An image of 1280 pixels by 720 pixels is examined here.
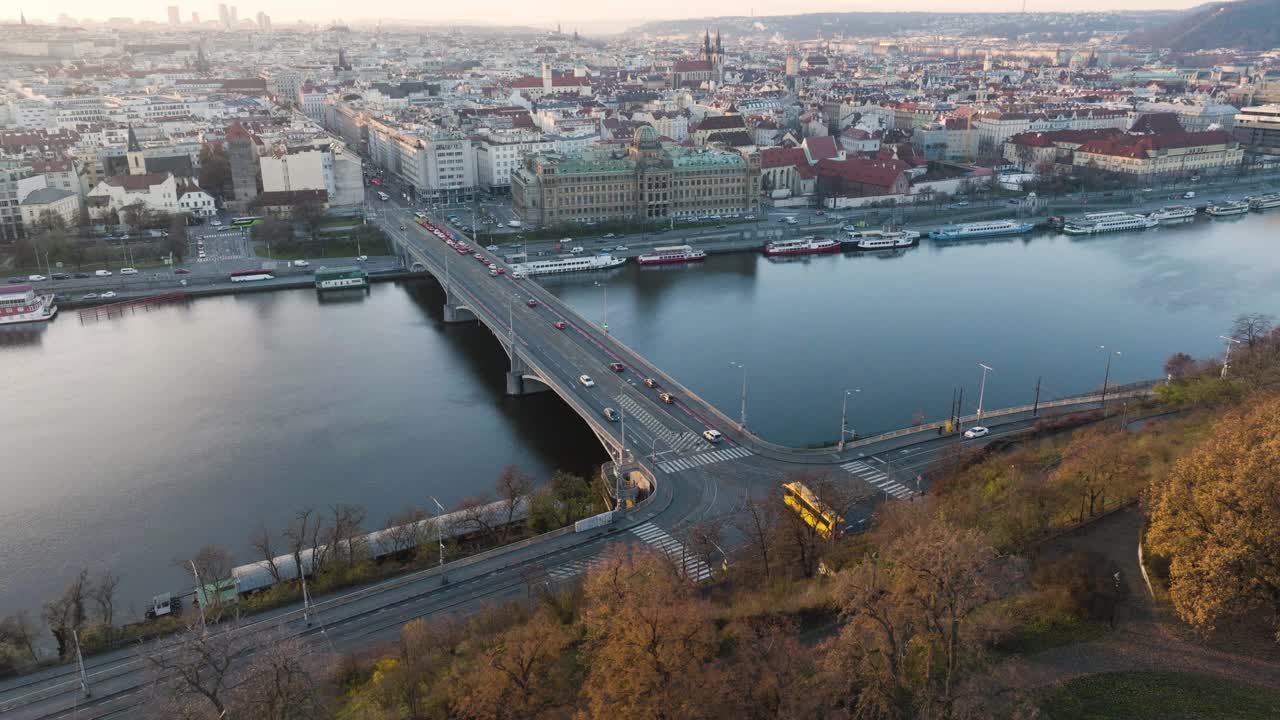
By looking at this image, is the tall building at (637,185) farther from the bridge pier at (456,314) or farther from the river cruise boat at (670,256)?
the bridge pier at (456,314)

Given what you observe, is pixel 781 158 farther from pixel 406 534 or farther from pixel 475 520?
pixel 406 534

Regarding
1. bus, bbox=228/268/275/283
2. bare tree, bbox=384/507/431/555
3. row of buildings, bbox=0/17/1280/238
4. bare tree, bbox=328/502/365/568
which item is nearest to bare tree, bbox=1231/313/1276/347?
bare tree, bbox=384/507/431/555

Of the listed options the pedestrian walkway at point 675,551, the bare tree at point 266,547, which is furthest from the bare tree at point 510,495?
the bare tree at point 266,547

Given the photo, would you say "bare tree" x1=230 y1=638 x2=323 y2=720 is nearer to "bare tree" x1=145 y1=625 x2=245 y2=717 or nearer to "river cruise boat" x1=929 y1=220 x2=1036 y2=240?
"bare tree" x1=145 y1=625 x2=245 y2=717

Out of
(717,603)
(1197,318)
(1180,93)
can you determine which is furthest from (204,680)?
(1180,93)

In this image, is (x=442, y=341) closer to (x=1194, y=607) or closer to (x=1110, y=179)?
(x=1194, y=607)
